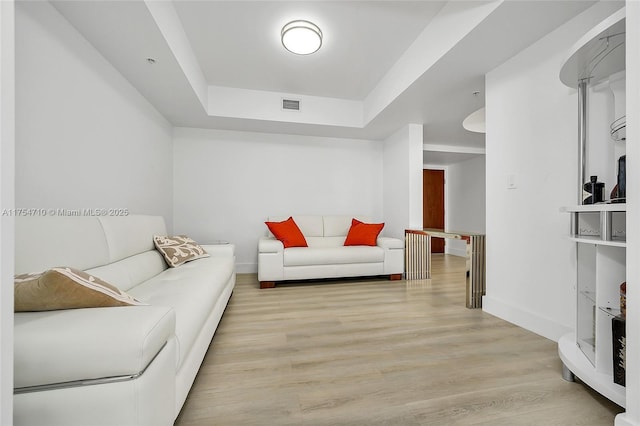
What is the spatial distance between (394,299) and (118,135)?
3.09 m

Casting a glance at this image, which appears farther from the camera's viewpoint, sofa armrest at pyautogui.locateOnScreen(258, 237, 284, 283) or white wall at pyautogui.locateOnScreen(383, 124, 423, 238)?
white wall at pyautogui.locateOnScreen(383, 124, 423, 238)

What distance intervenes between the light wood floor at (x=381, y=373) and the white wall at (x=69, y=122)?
57.1 inches

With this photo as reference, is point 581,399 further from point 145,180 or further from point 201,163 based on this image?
point 201,163

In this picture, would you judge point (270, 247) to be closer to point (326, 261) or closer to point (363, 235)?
point (326, 261)

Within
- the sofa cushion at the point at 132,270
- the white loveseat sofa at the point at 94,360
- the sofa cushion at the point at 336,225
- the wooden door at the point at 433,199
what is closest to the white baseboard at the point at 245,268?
the sofa cushion at the point at 336,225

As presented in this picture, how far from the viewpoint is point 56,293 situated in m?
0.82

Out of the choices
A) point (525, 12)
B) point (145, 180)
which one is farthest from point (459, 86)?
point (145, 180)

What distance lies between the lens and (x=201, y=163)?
4.03 m

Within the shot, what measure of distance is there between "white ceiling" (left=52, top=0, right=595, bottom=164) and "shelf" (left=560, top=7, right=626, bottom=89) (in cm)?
52

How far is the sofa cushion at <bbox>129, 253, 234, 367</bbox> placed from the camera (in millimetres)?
1186

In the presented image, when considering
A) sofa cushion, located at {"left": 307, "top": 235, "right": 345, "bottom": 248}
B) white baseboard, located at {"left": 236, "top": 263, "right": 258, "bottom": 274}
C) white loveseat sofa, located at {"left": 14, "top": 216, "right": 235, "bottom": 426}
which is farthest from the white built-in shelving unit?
white baseboard, located at {"left": 236, "top": 263, "right": 258, "bottom": 274}

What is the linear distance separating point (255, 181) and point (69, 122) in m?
2.52

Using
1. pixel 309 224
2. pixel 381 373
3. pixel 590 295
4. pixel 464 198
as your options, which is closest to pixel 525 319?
pixel 590 295

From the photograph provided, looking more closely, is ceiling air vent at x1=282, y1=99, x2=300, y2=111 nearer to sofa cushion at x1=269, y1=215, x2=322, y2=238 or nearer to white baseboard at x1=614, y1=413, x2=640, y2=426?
sofa cushion at x1=269, y1=215, x2=322, y2=238
